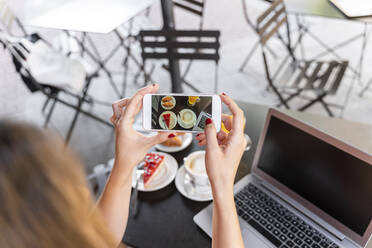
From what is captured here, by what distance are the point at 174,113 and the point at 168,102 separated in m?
0.04

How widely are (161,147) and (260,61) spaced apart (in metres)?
2.39

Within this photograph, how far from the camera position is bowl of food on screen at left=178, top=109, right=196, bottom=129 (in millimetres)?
875

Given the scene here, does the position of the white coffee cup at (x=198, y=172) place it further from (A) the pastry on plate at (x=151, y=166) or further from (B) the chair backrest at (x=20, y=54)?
(B) the chair backrest at (x=20, y=54)

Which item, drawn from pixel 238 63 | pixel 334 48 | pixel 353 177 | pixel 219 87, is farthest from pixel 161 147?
pixel 334 48

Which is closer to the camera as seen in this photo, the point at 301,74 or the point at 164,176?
the point at 164,176

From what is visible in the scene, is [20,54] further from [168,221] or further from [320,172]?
[320,172]

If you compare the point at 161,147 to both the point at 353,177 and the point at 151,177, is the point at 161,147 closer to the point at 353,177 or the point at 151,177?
the point at 151,177

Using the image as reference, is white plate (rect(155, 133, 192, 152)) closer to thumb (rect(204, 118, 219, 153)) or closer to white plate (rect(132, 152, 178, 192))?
white plate (rect(132, 152, 178, 192))

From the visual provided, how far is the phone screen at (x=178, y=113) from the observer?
87 centimetres

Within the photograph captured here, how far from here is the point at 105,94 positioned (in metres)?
2.83

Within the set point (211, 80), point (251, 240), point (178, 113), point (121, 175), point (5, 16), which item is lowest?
point (211, 80)

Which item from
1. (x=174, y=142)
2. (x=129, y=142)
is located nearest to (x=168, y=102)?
(x=129, y=142)

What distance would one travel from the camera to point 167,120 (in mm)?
882

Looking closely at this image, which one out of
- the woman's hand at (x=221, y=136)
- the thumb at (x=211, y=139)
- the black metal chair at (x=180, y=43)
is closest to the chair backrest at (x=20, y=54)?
the black metal chair at (x=180, y=43)
